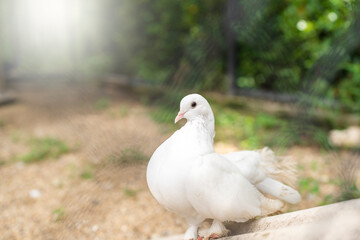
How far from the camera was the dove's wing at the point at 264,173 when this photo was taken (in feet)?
3.26

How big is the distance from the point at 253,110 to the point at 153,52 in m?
1.23

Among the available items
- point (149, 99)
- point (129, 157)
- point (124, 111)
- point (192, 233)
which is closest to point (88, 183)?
point (129, 157)

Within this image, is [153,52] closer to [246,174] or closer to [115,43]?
[115,43]

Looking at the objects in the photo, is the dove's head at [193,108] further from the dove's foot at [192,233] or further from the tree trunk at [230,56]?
the tree trunk at [230,56]

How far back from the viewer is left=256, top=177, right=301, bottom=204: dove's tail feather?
3.31 feet

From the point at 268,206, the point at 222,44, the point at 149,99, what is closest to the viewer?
the point at 268,206

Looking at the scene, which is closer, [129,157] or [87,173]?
[129,157]

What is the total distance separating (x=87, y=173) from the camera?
1.92 meters

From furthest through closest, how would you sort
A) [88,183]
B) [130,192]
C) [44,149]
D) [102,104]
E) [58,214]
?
[102,104] → [44,149] → [88,183] → [130,192] → [58,214]

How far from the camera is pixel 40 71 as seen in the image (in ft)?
14.2

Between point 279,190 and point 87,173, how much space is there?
3.94 ft

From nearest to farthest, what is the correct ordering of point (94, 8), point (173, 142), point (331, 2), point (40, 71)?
point (173, 142) < point (331, 2) < point (94, 8) < point (40, 71)

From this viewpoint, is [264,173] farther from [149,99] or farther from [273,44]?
[149,99]

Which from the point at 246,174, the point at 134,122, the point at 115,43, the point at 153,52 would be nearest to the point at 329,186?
the point at 246,174
